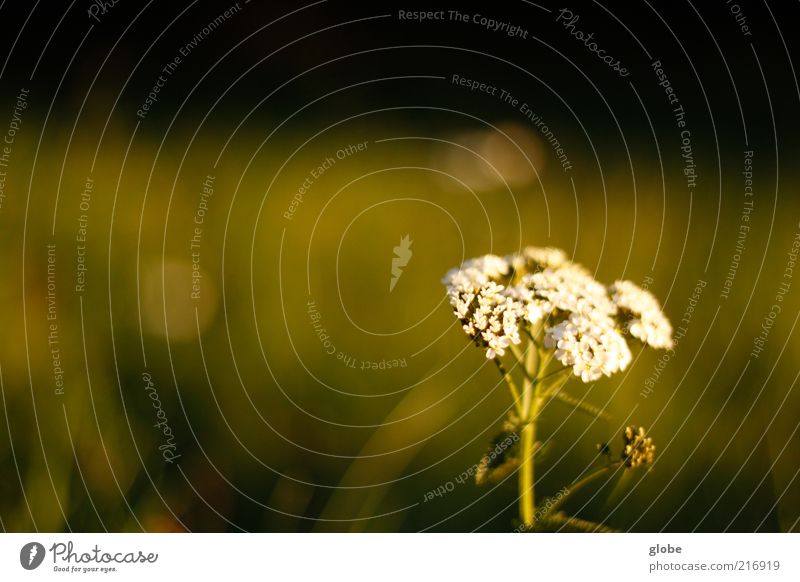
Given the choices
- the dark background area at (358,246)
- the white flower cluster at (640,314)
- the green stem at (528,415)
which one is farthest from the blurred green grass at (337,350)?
the white flower cluster at (640,314)

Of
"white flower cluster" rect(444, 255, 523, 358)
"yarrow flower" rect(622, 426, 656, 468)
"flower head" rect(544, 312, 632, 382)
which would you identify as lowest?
"yarrow flower" rect(622, 426, 656, 468)

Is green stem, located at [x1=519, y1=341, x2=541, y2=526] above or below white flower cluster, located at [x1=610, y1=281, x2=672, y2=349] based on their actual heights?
below

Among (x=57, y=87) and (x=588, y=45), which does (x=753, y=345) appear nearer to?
(x=588, y=45)

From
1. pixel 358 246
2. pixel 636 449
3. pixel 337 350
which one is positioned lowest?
pixel 636 449

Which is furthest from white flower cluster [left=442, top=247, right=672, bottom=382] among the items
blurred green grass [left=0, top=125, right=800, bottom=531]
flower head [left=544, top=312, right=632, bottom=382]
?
blurred green grass [left=0, top=125, right=800, bottom=531]

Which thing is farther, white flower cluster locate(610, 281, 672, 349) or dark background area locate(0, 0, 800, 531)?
dark background area locate(0, 0, 800, 531)

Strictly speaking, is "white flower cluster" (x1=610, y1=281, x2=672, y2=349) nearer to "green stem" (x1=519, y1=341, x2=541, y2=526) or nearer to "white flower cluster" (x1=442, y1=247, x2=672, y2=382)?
"white flower cluster" (x1=442, y1=247, x2=672, y2=382)

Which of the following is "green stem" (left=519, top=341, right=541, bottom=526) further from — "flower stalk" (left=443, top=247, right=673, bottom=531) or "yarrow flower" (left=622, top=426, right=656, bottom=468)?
"yarrow flower" (left=622, top=426, right=656, bottom=468)

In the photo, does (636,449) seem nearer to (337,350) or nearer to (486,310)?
(486,310)

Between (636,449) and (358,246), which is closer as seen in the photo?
(636,449)

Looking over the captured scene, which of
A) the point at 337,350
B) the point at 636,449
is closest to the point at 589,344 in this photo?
the point at 636,449
